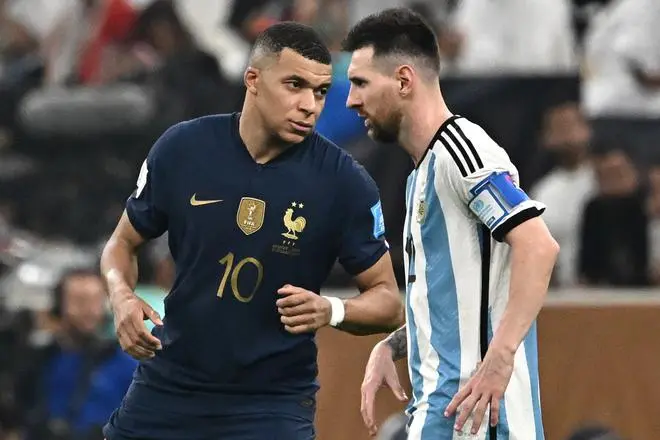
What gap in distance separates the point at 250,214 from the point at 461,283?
2.38 feet

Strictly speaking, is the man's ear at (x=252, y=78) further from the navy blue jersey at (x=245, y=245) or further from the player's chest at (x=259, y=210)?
the player's chest at (x=259, y=210)

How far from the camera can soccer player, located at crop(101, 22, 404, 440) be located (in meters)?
4.92

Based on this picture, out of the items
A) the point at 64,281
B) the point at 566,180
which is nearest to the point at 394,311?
the point at 64,281

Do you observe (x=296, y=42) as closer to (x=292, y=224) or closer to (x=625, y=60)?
(x=292, y=224)

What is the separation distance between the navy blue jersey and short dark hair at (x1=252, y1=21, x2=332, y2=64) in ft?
0.98

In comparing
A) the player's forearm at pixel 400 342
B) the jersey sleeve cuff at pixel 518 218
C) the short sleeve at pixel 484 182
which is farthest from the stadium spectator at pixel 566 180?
the jersey sleeve cuff at pixel 518 218

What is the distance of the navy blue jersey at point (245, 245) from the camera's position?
4922 millimetres

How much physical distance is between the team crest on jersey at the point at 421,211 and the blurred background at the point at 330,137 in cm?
236

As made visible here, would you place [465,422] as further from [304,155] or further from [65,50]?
[65,50]

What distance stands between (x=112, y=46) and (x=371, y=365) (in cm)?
779

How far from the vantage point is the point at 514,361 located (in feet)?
15.3

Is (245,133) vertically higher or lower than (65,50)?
lower

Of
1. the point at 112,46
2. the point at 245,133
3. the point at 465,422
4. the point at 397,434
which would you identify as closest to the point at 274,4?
the point at 112,46

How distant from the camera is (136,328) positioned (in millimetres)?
4738
